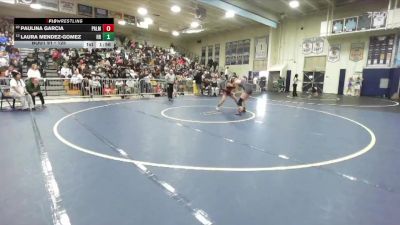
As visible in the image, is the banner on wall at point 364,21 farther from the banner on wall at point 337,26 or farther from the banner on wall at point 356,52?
Answer: the banner on wall at point 356,52

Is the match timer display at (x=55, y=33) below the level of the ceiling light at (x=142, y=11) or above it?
below

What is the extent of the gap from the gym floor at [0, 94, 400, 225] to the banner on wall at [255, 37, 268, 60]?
65.9ft

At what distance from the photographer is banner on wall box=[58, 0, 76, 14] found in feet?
61.0

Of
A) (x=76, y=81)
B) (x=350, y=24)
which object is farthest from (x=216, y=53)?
(x=76, y=81)

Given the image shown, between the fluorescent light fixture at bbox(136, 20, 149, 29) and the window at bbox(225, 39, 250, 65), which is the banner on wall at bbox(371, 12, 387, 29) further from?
the fluorescent light fixture at bbox(136, 20, 149, 29)

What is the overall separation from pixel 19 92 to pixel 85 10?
43.4 feet

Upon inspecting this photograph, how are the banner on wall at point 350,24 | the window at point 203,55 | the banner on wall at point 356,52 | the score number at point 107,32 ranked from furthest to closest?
the window at point 203,55, the banner on wall at point 356,52, the banner on wall at point 350,24, the score number at point 107,32

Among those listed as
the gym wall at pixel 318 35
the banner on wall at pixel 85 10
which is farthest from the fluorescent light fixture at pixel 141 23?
the gym wall at pixel 318 35

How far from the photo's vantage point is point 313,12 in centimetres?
2227

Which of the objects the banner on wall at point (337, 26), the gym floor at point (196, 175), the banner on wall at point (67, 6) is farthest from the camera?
the banner on wall at point (337, 26)

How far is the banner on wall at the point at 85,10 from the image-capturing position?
19967 millimetres

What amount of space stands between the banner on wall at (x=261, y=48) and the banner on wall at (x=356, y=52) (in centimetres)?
792

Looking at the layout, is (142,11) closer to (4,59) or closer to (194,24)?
(194,24)

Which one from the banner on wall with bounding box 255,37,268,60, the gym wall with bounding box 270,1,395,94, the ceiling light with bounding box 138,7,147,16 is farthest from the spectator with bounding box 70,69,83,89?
the banner on wall with bounding box 255,37,268,60
